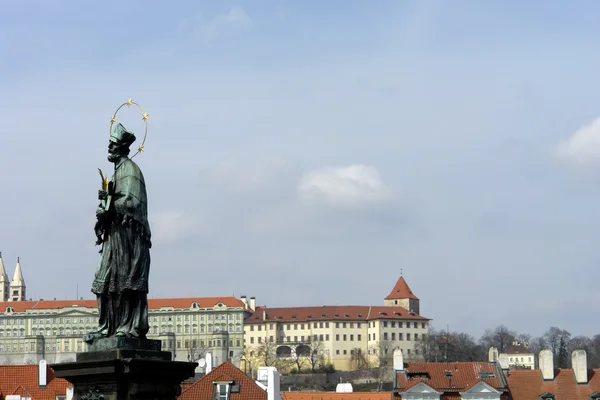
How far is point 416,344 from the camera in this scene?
586 ft

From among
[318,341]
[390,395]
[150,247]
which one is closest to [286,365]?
[318,341]

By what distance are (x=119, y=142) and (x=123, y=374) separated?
7.99 feet

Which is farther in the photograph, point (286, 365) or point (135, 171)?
point (286, 365)

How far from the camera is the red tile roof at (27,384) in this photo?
3734 centimetres

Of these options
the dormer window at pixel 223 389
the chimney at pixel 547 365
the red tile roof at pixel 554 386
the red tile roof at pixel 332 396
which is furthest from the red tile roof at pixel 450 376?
the dormer window at pixel 223 389

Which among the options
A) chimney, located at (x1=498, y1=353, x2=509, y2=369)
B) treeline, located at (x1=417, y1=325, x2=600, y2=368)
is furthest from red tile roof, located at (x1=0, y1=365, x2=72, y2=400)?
treeline, located at (x1=417, y1=325, x2=600, y2=368)

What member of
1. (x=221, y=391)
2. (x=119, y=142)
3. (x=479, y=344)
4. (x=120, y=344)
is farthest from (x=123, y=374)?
(x=479, y=344)

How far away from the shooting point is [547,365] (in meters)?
48.8

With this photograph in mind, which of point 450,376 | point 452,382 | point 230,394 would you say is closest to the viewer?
point 230,394

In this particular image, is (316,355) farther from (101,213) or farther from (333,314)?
(101,213)

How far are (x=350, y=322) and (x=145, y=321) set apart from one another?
17099 centimetres

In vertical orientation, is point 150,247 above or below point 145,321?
above

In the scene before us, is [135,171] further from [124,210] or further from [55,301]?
[55,301]

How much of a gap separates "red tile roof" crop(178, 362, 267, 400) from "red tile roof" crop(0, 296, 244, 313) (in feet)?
478
